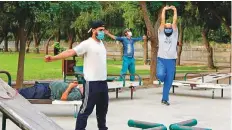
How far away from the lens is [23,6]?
45.0 feet

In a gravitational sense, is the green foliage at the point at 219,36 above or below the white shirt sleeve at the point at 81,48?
above

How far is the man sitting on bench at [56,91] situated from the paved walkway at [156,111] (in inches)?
11.4

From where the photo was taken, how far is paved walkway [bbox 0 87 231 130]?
29.1 ft

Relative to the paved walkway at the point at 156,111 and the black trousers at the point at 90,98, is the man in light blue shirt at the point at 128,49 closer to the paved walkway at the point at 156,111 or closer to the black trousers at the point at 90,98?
the paved walkway at the point at 156,111

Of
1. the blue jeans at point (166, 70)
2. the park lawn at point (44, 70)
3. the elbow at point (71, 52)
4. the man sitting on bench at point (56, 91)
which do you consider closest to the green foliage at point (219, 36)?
the park lawn at point (44, 70)

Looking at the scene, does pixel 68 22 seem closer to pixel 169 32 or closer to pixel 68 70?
pixel 68 70

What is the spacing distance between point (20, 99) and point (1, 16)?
10.5 metres

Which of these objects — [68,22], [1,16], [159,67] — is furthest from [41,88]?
[68,22]

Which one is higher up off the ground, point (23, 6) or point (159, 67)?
point (23, 6)

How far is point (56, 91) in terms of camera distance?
911cm

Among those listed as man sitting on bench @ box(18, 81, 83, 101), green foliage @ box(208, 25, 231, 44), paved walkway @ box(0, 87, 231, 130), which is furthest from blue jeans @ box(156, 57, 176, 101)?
green foliage @ box(208, 25, 231, 44)

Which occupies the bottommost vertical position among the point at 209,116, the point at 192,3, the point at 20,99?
the point at 209,116

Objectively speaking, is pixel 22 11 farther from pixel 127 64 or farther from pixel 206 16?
pixel 206 16

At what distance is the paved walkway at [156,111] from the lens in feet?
29.1
